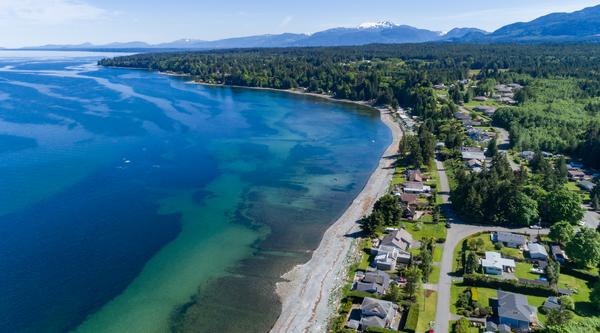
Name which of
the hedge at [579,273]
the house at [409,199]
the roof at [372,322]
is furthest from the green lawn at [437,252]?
the roof at [372,322]

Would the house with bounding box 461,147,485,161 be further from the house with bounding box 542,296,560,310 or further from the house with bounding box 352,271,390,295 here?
the house with bounding box 352,271,390,295

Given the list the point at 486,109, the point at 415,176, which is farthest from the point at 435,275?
the point at 486,109

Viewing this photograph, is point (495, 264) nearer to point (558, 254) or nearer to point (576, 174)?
point (558, 254)

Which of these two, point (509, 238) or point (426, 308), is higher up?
point (509, 238)

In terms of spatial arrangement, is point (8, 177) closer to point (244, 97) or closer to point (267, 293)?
point (267, 293)


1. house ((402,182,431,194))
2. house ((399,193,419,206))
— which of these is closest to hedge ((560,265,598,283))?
house ((399,193,419,206))

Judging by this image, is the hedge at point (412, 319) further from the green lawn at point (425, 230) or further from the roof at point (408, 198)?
the roof at point (408, 198)
